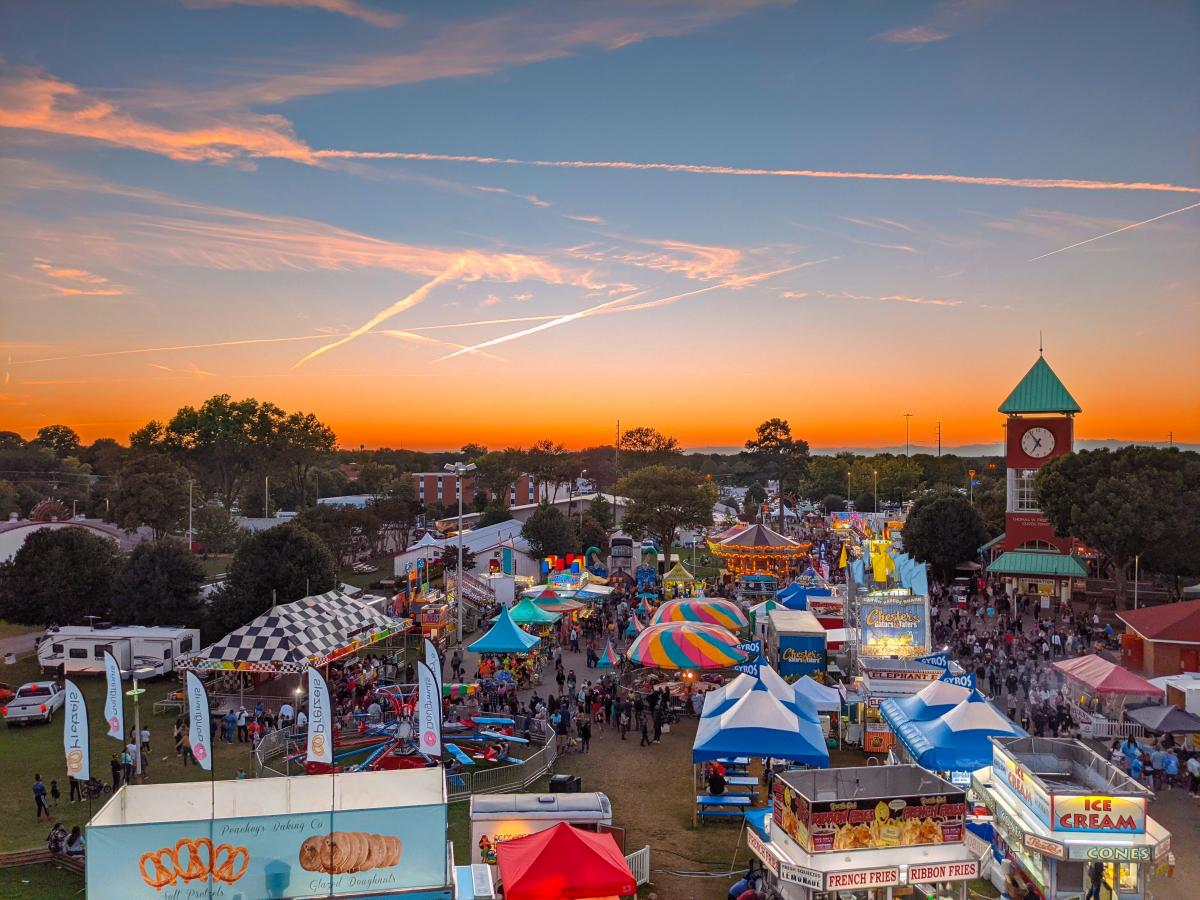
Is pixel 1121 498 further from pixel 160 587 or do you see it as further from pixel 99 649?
pixel 99 649

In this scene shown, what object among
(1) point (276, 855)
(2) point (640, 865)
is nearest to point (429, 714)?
(2) point (640, 865)

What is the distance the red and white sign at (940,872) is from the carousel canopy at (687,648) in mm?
11419

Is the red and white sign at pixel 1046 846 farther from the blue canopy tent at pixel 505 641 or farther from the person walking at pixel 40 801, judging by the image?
the person walking at pixel 40 801

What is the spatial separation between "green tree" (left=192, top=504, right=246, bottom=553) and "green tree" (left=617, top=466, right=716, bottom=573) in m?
23.9

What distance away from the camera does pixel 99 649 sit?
24.0 meters

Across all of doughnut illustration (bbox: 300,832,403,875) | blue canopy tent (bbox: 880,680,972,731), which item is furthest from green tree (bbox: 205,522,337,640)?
doughnut illustration (bbox: 300,832,403,875)

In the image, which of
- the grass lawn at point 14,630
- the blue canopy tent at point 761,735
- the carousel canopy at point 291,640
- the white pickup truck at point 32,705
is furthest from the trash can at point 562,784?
the grass lawn at point 14,630

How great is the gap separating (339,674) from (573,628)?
9.22 meters

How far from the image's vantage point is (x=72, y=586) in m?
27.4

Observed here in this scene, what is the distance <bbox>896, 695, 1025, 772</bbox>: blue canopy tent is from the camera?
13008 mm

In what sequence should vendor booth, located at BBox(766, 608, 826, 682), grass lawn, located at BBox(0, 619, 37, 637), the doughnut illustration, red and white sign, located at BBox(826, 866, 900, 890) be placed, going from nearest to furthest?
the doughnut illustration < red and white sign, located at BBox(826, 866, 900, 890) < vendor booth, located at BBox(766, 608, 826, 682) < grass lawn, located at BBox(0, 619, 37, 637)

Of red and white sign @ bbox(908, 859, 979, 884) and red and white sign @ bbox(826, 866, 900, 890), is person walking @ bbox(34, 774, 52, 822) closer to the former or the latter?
red and white sign @ bbox(826, 866, 900, 890)

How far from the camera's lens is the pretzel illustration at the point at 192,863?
8.37 metres

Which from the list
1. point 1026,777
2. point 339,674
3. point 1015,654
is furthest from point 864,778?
point 1015,654
